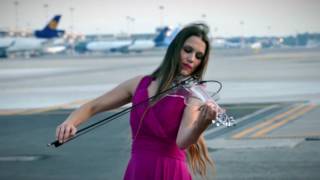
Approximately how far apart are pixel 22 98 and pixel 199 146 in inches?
826

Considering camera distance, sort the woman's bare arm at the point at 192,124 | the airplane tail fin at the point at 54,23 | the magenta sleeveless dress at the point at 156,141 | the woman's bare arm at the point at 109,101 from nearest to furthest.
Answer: the woman's bare arm at the point at 192,124 < the magenta sleeveless dress at the point at 156,141 < the woman's bare arm at the point at 109,101 < the airplane tail fin at the point at 54,23

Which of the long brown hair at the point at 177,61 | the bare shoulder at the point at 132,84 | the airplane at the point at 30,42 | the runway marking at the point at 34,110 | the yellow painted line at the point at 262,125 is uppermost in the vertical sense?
the long brown hair at the point at 177,61

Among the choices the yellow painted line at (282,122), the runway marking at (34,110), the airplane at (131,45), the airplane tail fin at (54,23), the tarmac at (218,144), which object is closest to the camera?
the tarmac at (218,144)

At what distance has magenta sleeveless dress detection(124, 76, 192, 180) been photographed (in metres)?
3.09

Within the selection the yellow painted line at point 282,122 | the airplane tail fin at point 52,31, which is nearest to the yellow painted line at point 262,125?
the yellow painted line at point 282,122

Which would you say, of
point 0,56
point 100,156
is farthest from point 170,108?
point 0,56

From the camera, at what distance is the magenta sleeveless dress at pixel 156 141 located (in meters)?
3.09

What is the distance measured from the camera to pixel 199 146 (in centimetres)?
335

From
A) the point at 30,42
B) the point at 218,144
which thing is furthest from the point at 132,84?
the point at 30,42

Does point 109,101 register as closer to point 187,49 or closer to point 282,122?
point 187,49

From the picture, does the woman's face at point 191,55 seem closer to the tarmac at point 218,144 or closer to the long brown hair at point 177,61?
the long brown hair at point 177,61

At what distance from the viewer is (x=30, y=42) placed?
102812 mm

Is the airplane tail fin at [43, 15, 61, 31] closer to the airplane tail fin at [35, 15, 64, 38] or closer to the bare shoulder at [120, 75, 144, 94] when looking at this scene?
the airplane tail fin at [35, 15, 64, 38]

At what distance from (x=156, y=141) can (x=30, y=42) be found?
10160 centimetres
